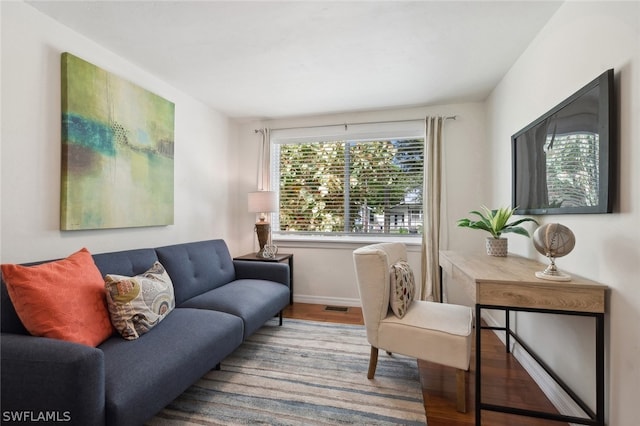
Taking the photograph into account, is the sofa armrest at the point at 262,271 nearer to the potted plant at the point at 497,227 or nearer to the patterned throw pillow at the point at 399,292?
the patterned throw pillow at the point at 399,292

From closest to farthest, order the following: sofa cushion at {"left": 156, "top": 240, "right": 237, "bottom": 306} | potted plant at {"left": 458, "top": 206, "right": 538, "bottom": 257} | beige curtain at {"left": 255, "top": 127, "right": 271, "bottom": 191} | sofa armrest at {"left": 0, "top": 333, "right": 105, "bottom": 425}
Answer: sofa armrest at {"left": 0, "top": 333, "right": 105, "bottom": 425}
potted plant at {"left": 458, "top": 206, "right": 538, "bottom": 257}
sofa cushion at {"left": 156, "top": 240, "right": 237, "bottom": 306}
beige curtain at {"left": 255, "top": 127, "right": 271, "bottom": 191}

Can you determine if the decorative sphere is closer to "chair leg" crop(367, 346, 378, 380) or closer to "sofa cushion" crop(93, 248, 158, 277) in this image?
"chair leg" crop(367, 346, 378, 380)

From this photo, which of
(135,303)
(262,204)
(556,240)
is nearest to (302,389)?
(135,303)

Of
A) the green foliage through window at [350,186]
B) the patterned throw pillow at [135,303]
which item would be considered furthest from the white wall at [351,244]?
the patterned throw pillow at [135,303]

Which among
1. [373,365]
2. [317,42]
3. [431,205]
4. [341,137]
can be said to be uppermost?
[317,42]

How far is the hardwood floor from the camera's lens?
1556 mm

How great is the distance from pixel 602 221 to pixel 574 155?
1.23ft

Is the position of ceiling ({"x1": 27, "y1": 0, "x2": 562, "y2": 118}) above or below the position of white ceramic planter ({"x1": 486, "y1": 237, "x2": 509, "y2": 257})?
above

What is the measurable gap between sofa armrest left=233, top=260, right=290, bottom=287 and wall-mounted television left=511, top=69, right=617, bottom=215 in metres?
2.08

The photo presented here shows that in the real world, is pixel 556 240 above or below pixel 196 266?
above

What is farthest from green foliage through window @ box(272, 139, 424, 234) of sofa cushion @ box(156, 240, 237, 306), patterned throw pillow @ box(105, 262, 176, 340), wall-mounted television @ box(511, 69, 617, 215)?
patterned throw pillow @ box(105, 262, 176, 340)

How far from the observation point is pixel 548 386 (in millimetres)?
1752

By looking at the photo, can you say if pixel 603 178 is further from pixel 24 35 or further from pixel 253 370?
pixel 24 35

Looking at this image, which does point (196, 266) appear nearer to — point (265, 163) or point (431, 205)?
point (265, 163)
